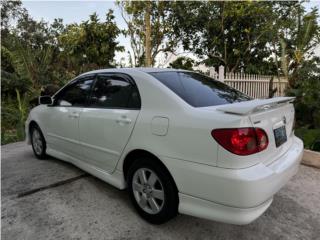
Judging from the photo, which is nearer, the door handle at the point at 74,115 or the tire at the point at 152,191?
the tire at the point at 152,191

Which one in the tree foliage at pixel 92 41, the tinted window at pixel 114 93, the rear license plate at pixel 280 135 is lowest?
the rear license plate at pixel 280 135

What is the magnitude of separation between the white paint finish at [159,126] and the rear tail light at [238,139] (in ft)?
1.60

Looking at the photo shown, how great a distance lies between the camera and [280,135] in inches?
103

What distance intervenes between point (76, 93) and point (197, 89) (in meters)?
1.92

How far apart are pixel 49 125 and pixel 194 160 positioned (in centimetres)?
298

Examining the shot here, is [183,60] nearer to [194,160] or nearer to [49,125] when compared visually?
[49,125]

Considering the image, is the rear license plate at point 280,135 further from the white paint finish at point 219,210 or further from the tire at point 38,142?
→ the tire at point 38,142

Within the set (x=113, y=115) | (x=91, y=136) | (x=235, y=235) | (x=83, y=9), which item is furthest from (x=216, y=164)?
(x=83, y=9)

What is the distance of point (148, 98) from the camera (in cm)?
281

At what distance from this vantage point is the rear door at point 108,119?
117 inches

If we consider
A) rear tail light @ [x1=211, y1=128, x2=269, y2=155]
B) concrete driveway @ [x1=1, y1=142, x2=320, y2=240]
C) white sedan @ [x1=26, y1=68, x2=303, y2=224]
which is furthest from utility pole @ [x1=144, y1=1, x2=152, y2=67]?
rear tail light @ [x1=211, y1=128, x2=269, y2=155]

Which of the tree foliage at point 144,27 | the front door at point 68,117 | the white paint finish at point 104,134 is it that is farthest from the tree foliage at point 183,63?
the white paint finish at point 104,134

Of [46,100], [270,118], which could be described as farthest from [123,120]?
[46,100]

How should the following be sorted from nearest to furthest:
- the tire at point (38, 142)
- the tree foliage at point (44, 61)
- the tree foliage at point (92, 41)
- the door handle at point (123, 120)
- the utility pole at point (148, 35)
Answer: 1. the door handle at point (123, 120)
2. the tire at point (38, 142)
3. the tree foliage at point (44, 61)
4. the tree foliage at point (92, 41)
5. the utility pole at point (148, 35)
